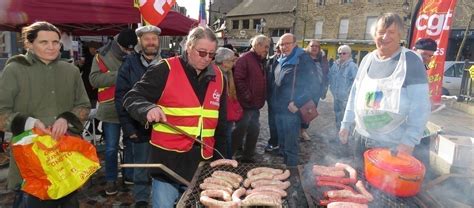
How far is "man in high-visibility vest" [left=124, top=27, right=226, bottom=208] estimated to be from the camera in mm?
2477

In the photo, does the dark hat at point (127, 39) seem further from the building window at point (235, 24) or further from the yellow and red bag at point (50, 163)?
the building window at point (235, 24)

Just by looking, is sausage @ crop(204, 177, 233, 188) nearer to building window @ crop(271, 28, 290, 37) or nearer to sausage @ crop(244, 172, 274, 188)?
sausage @ crop(244, 172, 274, 188)

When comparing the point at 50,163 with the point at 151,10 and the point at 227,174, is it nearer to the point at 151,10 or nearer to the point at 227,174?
the point at 227,174

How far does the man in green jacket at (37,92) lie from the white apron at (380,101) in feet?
8.48

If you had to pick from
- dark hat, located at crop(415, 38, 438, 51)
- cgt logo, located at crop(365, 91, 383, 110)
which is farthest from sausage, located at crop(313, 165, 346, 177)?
dark hat, located at crop(415, 38, 438, 51)

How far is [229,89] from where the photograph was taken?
5.15 metres

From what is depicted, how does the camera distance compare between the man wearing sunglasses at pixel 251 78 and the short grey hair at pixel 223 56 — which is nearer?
the short grey hair at pixel 223 56

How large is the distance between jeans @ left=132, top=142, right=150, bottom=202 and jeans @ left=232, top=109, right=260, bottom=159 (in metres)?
1.97

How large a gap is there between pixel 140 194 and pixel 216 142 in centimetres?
152

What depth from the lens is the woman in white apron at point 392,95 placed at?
2.62 meters

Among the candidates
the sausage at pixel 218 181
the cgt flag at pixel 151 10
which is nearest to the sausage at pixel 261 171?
the sausage at pixel 218 181

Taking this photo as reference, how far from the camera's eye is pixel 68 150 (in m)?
2.55

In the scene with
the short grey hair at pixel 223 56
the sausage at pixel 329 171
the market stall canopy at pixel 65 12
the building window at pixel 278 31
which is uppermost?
the building window at pixel 278 31

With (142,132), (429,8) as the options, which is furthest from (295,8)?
(142,132)
